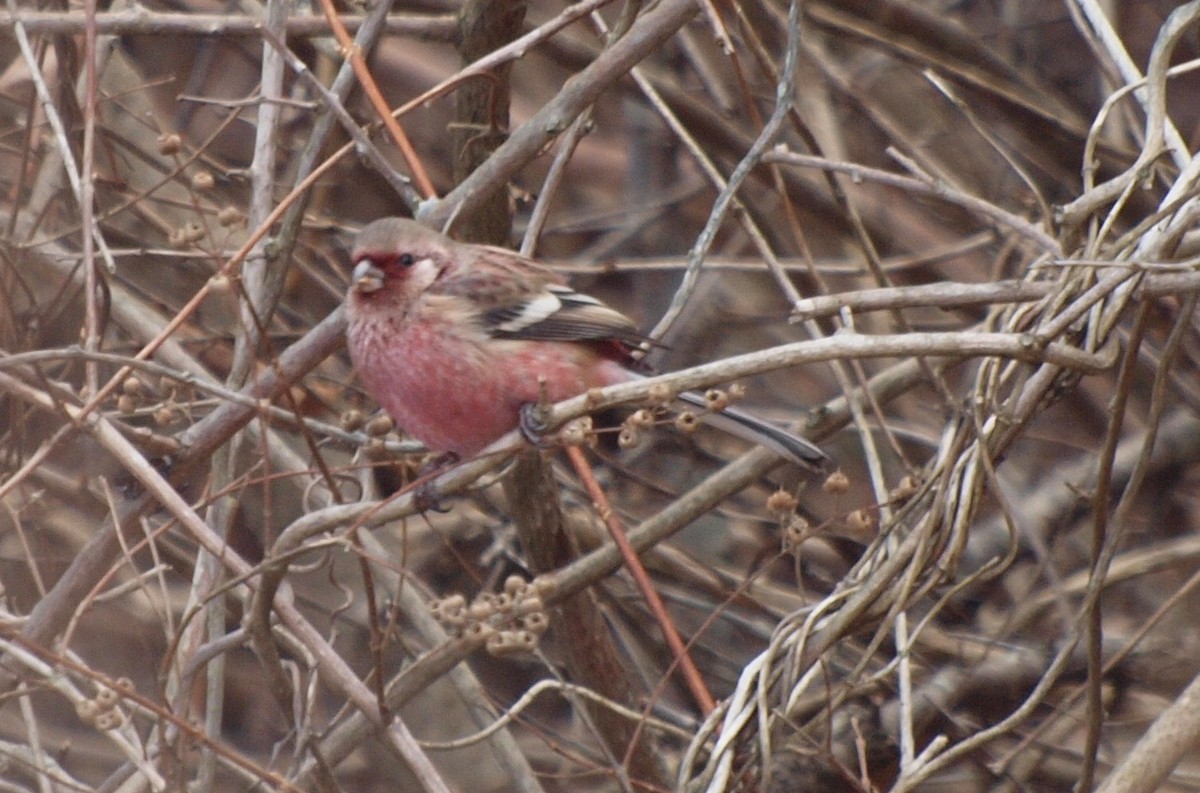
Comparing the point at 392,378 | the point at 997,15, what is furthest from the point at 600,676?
the point at 997,15

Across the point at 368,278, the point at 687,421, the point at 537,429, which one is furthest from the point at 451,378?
the point at 687,421

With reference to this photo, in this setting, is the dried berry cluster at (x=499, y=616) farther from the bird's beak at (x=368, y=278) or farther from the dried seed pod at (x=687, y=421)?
the bird's beak at (x=368, y=278)

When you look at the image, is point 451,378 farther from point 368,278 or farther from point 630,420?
point 630,420

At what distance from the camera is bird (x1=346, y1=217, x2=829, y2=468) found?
433 centimetres

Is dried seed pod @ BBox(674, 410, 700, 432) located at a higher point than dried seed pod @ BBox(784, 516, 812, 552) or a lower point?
higher

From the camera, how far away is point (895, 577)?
3.50 meters

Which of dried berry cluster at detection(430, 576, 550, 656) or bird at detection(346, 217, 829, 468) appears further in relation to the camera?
bird at detection(346, 217, 829, 468)

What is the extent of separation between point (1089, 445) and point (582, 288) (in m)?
2.39

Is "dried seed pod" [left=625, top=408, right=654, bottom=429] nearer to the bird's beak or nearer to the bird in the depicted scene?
the bird

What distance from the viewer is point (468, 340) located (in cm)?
448

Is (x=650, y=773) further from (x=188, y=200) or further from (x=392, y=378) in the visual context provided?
(x=188, y=200)

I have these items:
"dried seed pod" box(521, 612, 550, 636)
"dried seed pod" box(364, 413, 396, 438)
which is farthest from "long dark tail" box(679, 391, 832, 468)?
"dried seed pod" box(521, 612, 550, 636)

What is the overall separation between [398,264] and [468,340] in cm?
29

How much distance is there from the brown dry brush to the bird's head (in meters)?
0.17
